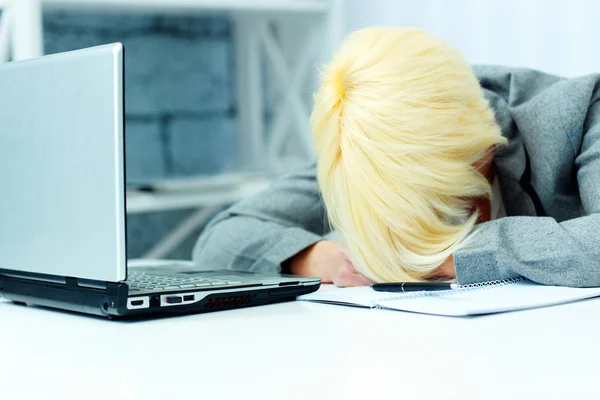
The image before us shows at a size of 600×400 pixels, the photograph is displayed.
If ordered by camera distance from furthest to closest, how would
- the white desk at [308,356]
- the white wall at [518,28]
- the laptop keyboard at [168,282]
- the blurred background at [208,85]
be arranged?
the blurred background at [208,85] → the white wall at [518,28] → the laptop keyboard at [168,282] → the white desk at [308,356]

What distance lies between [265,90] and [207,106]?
0.64 feet

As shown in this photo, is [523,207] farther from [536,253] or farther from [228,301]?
[228,301]

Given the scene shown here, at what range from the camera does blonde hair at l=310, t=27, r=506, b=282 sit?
936mm

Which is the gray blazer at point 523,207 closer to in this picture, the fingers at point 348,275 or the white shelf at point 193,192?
the fingers at point 348,275

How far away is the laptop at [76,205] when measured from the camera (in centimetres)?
73

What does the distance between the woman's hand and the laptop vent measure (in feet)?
0.60

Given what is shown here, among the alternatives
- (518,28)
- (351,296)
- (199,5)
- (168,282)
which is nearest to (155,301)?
(168,282)

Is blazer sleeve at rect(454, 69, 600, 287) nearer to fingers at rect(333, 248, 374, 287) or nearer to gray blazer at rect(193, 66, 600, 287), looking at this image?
gray blazer at rect(193, 66, 600, 287)

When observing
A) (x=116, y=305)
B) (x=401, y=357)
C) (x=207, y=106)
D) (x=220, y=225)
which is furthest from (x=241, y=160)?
(x=401, y=357)

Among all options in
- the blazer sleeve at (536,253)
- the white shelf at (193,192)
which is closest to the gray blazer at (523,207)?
the blazer sleeve at (536,253)

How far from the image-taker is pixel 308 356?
0.64 m

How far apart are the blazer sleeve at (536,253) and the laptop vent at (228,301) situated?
0.23 metres

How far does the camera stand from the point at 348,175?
37.6 inches

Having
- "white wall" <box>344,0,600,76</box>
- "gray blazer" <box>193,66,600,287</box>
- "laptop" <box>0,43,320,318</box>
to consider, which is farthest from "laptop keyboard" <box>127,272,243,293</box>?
"white wall" <box>344,0,600,76</box>
